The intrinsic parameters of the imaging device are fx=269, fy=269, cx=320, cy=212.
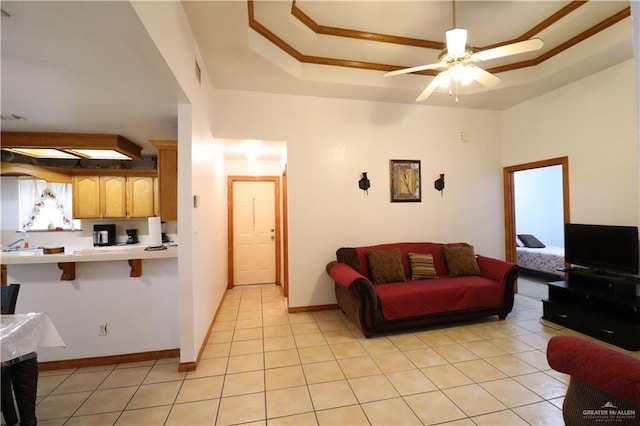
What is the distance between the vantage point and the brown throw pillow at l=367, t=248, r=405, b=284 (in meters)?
3.34

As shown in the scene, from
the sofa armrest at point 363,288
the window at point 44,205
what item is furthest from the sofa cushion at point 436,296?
the window at point 44,205

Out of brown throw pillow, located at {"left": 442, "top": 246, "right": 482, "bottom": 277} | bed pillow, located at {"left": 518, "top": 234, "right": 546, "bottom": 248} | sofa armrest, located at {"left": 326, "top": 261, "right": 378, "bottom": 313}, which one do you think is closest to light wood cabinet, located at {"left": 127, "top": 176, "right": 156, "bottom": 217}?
sofa armrest, located at {"left": 326, "top": 261, "right": 378, "bottom": 313}

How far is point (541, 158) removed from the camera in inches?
152

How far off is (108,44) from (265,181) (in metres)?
3.56

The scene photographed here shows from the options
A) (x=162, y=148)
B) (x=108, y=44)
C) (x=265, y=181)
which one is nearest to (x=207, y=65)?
(x=162, y=148)

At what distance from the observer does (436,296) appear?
302 centimetres

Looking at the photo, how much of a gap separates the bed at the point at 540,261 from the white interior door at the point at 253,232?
15.5 ft

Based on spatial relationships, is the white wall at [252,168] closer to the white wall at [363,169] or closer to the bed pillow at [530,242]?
the white wall at [363,169]

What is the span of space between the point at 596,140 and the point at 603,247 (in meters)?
1.29

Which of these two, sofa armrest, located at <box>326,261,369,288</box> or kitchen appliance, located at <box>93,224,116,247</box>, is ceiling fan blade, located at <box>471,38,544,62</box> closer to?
sofa armrest, located at <box>326,261,369,288</box>

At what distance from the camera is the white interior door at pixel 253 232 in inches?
197

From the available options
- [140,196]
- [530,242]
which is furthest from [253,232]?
[530,242]

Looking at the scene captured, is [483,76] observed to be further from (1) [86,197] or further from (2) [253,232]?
(1) [86,197]

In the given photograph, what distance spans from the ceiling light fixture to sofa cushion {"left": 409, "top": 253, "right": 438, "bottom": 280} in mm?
4188
